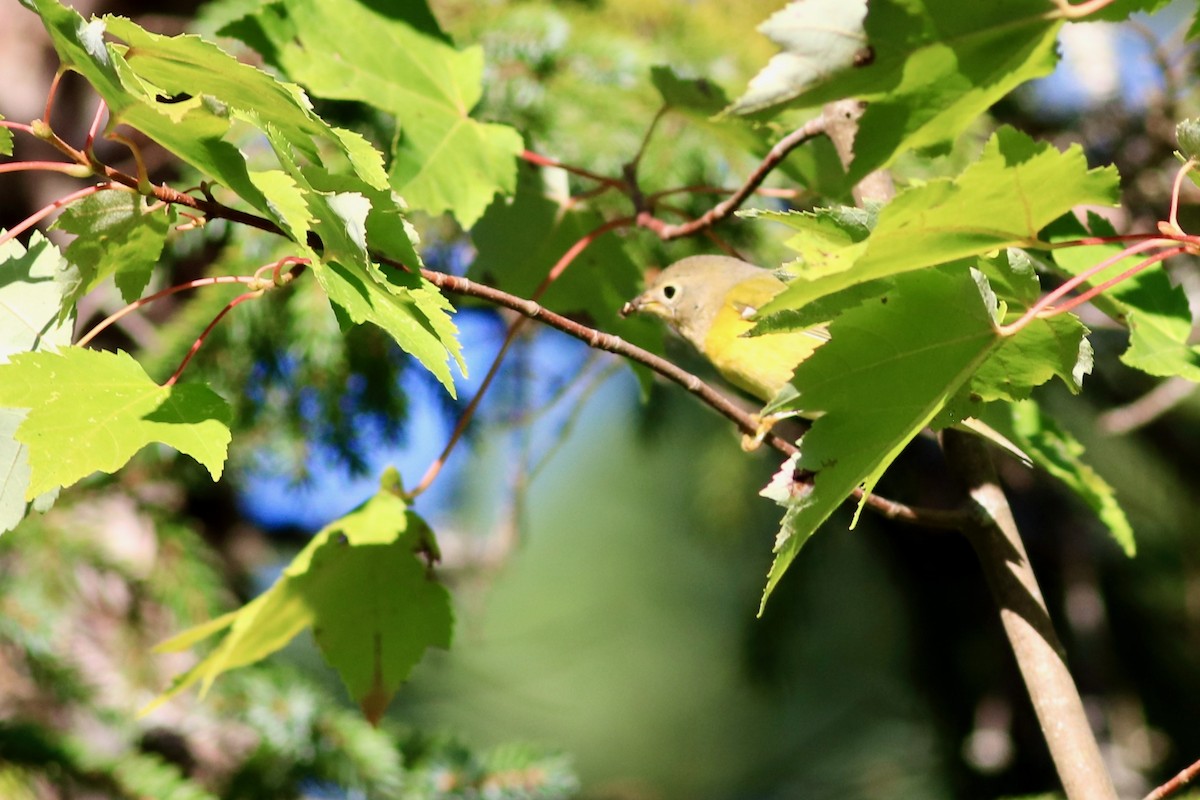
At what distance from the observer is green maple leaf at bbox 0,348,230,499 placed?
0.77 m

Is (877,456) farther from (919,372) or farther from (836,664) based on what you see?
(836,664)

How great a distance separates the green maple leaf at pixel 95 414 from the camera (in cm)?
77

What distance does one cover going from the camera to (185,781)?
175 cm

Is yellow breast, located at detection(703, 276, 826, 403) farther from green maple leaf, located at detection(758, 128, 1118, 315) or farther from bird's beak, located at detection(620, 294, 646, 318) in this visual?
green maple leaf, located at detection(758, 128, 1118, 315)

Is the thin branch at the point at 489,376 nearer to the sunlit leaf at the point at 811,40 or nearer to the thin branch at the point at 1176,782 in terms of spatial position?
the sunlit leaf at the point at 811,40

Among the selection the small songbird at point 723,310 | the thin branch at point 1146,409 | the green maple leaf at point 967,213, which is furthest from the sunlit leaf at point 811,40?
the thin branch at point 1146,409

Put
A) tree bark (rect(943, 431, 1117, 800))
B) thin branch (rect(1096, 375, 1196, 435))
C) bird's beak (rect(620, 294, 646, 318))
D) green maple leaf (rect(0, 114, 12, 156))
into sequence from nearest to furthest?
green maple leaf (rect(0, 114, 12, 156)), tree bark (rect(943, 431, 1117, 800)), bird's beak (rect(620, 294, 646, 318)), thin branch (rect(1096, 375, 1196, 435))

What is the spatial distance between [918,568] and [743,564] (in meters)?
1.14

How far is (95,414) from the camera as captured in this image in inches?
31.6

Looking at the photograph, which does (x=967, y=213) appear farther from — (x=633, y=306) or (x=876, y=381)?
(x=633, y=306)

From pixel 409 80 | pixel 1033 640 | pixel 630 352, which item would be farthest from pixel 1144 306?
pixel 409 80

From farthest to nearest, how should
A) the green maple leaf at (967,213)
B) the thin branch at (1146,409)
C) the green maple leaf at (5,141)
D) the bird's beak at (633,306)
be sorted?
the thin branch at (1146,409) → the bird's beak at (633,306) → the green maple leaf at (5,141) → the green maple leaf at (967,213)

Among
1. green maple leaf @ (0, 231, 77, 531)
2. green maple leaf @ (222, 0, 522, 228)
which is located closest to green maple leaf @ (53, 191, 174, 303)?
green maple leaf @ (0, 231, 77, 531)

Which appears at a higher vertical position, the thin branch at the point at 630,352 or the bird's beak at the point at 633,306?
the thin branch at the point at 630,352
